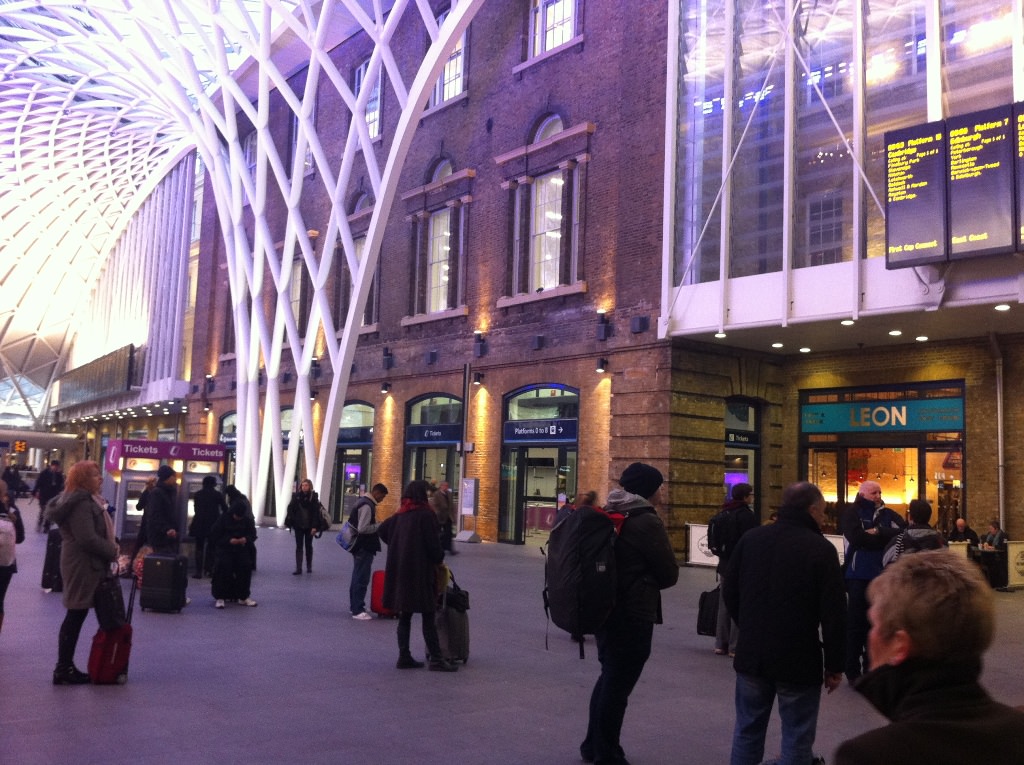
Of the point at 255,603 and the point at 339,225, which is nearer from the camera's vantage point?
the point at 255,603

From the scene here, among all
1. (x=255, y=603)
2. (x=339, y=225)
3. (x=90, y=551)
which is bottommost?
(x=255, y=603)

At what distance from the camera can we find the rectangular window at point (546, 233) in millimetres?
24484

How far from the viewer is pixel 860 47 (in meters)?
17.6

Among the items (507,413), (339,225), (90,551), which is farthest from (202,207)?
(90,551)

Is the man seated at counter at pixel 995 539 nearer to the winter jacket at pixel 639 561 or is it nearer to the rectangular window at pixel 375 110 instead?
the winter jacket at pixel 639 561

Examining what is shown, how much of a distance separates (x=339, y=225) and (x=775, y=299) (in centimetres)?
1314

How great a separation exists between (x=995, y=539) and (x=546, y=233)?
1256 cm

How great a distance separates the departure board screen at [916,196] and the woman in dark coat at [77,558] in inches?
505

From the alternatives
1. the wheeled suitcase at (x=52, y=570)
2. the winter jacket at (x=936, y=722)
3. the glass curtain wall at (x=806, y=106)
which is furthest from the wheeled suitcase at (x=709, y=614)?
the glass curtain wall at (x=806, y=106)

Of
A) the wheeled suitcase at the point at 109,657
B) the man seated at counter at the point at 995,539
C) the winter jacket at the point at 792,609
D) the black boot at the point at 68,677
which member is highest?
the winter jacket at the point at 792,609

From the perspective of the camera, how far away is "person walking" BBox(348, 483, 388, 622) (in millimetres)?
11977

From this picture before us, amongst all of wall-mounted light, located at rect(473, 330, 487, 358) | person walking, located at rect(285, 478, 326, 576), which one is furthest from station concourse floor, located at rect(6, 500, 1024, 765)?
wall-mounted light, located at rect(473, 330, 487, 358)

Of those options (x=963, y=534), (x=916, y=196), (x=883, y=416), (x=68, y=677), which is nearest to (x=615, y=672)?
(x=68, y=677)

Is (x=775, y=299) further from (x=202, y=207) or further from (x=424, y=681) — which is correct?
(x=202, y=207)
